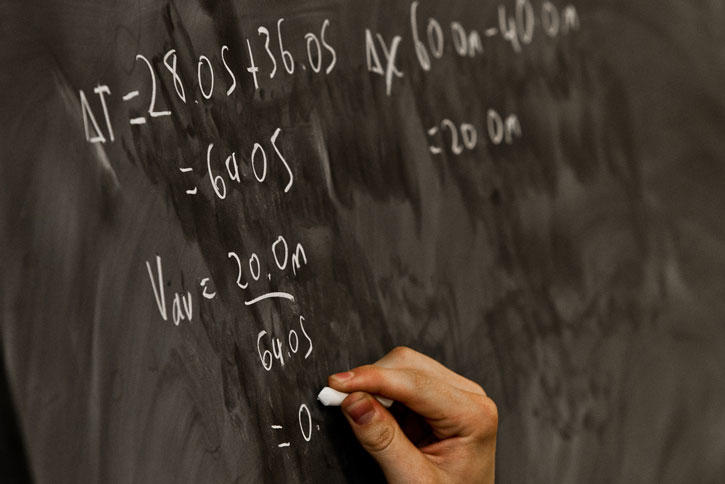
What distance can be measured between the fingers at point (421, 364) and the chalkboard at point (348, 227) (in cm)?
1

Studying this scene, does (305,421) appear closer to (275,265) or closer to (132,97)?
(275,265)

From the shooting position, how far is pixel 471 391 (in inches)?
30.7

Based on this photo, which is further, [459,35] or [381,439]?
[459,35]

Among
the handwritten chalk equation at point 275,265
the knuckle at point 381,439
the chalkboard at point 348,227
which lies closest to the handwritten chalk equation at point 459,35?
the chalkboard at point 348,227

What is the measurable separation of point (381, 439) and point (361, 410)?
33 mm

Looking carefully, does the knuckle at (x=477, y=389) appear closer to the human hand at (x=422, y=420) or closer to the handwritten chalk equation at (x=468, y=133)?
the human hand at (x=422, y=420)

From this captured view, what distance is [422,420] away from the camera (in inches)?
30.6

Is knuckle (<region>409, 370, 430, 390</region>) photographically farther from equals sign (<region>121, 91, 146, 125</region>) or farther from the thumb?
equals sign (<region>121, 91, 146, 125</region>)

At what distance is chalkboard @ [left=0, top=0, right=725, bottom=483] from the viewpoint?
532 mm

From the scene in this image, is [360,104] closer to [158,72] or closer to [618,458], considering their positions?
[158,72]

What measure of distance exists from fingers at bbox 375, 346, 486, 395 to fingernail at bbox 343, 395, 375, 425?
63 millimetres

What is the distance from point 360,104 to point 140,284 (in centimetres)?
26

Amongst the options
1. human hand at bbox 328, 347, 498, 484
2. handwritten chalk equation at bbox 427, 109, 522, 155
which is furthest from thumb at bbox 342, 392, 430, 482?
handwritten chalk equation at bbox 427, 109, 522, 155

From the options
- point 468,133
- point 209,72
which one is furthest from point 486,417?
point 209,72
